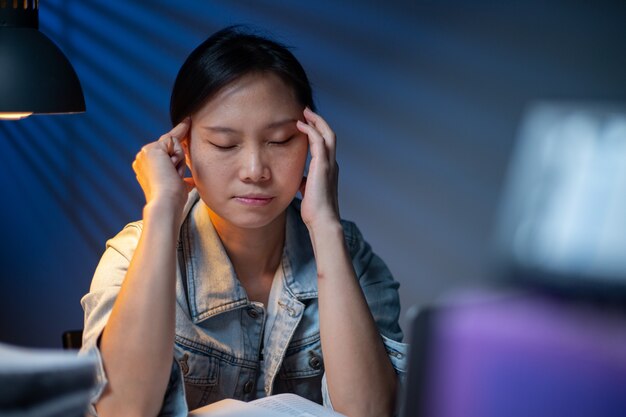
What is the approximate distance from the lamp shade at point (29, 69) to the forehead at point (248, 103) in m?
0.32

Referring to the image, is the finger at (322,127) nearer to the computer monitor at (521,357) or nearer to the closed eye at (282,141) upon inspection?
the closed eye at (282,141)

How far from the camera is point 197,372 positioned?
146cm

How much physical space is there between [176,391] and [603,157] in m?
1.03

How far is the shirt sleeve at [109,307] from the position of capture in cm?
129

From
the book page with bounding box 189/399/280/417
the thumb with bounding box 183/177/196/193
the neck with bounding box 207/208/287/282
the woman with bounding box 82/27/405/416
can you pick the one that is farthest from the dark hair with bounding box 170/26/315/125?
the book page with bounding box 189/399/280/417

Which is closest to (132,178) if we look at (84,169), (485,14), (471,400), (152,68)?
(84,169)

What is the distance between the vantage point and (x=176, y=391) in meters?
1.32

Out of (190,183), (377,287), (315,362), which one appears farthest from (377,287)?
(190,183)

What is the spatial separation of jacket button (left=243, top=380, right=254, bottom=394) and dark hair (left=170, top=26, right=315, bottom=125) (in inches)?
18.6

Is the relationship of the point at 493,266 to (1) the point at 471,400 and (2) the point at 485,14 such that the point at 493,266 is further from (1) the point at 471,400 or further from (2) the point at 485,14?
(2) the point at 485,14

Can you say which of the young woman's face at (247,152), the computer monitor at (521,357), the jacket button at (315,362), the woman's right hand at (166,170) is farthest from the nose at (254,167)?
the computer monitor at (521,357)

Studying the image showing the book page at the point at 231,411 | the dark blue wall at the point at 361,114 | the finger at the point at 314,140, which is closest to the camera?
the book page at the point at 231,411

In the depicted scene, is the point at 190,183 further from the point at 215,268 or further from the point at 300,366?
the point at 300,366

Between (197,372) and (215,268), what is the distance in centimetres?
18
